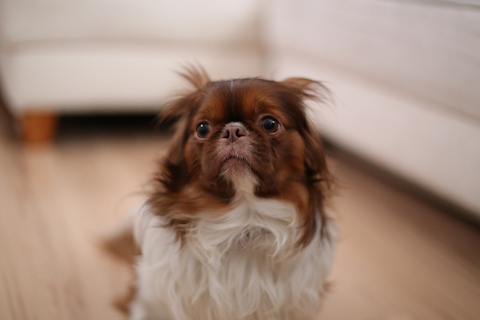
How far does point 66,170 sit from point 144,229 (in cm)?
166

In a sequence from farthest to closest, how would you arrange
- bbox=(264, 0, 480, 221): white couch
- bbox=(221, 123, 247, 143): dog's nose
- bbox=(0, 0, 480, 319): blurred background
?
bbox=(264, 0, 480, 221): white couch → bbox=(0, 0, 480, 319): blurred background → bbox=(221, 123, 247, 143): dog's nose

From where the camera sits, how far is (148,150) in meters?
3.41

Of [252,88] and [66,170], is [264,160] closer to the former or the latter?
[252,88]

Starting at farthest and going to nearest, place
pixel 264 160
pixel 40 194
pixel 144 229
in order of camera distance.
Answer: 1. pixel 40 194
2. pixel 144 229
3. pixel 264 160

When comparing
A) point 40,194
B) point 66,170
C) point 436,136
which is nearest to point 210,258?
point 436,136

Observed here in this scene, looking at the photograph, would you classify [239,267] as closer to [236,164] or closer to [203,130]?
[236,164]

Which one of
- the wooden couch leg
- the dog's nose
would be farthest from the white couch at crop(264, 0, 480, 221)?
the wooden couch leg

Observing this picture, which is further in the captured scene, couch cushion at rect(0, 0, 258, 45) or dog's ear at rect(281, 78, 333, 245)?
couch cushion at rect(0, 0, 258, 45)

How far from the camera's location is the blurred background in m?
1.83

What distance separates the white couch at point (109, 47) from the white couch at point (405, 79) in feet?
2.10

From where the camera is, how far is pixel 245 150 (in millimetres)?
1270

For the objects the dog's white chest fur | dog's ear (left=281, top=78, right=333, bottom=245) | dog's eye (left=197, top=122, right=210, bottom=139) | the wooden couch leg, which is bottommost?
the wooden couch leg

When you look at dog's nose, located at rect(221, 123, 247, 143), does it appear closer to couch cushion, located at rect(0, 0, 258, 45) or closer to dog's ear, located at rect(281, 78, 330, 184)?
dog's ear, located at rect(281, 78, 330, 184)

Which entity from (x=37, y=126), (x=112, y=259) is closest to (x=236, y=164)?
(x=112, y=259)
